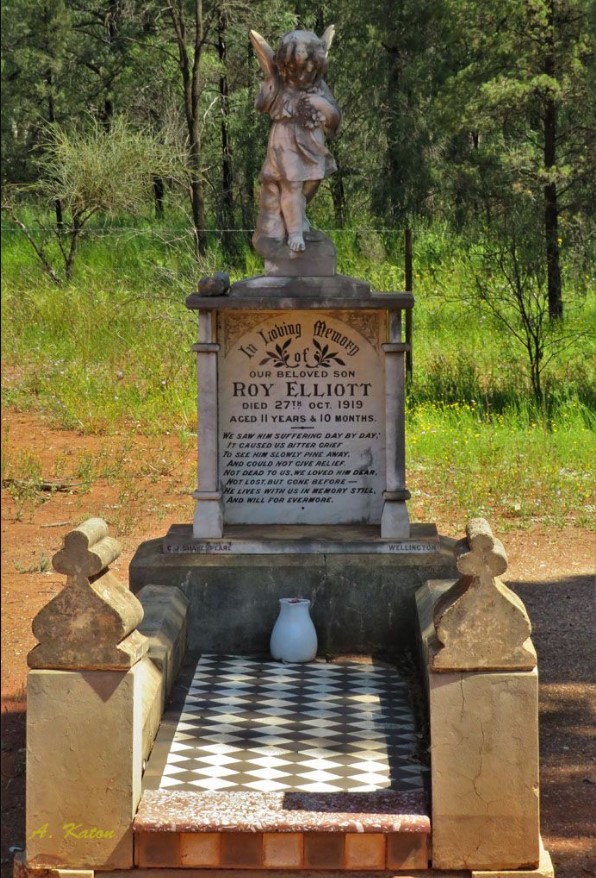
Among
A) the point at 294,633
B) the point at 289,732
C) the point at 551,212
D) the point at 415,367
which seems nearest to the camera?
the point at 289,732

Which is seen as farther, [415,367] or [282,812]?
[415,367]

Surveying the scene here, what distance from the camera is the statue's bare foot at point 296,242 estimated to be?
733 centimetres

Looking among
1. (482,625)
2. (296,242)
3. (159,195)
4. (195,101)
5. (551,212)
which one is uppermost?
(195,101)

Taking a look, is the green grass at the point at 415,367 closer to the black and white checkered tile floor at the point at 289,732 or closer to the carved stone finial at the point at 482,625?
the black and white checkered tile floor at the point at 289,732

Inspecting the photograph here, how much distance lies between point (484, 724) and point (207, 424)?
3093mm

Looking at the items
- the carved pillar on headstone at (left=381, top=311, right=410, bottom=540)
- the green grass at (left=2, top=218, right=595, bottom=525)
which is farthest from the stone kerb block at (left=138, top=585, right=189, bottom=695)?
the green grass at (left=2, top=218, right=595, bottom=525)

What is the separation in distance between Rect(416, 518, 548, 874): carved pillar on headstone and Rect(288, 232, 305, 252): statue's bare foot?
321 cm

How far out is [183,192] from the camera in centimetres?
2328

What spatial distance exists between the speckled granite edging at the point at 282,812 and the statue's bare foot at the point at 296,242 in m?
3.50

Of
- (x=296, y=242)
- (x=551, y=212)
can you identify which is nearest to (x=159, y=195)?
(x=551, y=212)

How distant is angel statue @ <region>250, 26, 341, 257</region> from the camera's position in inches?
290

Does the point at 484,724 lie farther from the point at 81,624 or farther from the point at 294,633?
the point at 294,633

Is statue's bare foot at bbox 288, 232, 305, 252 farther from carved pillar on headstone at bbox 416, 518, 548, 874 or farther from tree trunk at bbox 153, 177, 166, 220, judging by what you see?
tree trunk at bbox 153, 177, 166, 220

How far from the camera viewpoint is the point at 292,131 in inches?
292
